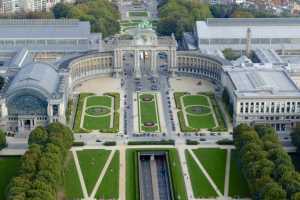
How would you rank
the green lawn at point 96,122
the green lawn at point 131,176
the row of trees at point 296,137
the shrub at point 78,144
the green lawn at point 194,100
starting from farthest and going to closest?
1. the green lawn at point 194,100
2. the green lawn at point 96,122
3. the shrub at point 78,144
4. the row of trees at point 296,137
5. the green lawn at point 131,176

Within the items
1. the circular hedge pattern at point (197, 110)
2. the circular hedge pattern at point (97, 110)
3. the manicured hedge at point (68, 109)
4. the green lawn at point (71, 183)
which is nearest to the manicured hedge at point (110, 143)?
the green lawn at point (71, 183)

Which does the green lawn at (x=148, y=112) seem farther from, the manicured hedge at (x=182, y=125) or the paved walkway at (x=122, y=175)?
the paved walkway at (x=122, y=175)

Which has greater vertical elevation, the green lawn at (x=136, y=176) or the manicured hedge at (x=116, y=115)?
the manicured hedge at (x=116, y=115)

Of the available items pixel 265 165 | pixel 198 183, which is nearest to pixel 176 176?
pixel 198 183

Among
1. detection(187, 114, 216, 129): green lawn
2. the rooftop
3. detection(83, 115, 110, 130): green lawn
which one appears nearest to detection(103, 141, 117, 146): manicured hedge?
detection(83, 115, 110, 130): green lawn

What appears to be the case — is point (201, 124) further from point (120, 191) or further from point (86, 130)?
point (120, 191)

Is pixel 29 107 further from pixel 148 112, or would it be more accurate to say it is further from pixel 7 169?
pixel 148 112

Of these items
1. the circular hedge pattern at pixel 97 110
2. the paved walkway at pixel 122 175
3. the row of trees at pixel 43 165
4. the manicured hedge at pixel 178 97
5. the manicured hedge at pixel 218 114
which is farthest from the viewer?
the manicured hedge at pixel 178 97
